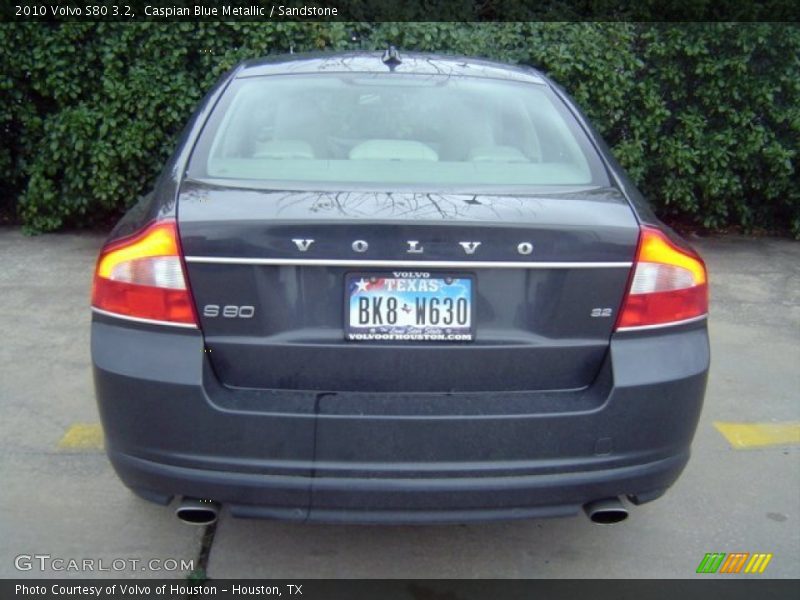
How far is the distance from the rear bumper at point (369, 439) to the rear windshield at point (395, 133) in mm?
710

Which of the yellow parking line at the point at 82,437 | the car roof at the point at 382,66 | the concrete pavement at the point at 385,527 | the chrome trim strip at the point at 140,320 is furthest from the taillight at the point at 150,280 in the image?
the yellow parking line at the point at 82,437

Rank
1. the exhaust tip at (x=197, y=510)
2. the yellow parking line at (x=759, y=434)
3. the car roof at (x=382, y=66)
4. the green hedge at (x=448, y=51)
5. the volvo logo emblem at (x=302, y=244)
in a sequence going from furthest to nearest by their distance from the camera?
the green hedge at (x=448, y=51)
the yellow parking line at (x=759, y=434)
the car roof at (x=382, y=66)
the exhaust tip at (x=197, y=510)
the volvo logo emblem at (x=302, y=244)

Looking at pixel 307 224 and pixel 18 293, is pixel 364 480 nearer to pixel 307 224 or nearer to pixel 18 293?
pixel 307 224

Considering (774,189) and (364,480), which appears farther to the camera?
(774,189)

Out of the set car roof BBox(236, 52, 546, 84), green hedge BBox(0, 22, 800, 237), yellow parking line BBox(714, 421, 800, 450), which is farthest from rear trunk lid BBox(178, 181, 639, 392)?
green hedge BBox(0, 22, 800, 237)

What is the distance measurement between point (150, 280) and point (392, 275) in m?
0.71

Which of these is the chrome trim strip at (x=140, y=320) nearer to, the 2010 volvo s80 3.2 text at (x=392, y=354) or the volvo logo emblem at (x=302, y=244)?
the 2010 volvo s80 3.2 text at (x=392, y=354)

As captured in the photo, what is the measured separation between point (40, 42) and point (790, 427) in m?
5.56

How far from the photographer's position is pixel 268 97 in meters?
3.42

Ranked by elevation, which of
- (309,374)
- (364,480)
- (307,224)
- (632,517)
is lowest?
(632,517)

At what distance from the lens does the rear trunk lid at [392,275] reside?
2521mm

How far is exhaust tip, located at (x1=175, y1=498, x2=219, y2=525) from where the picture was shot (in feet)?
8.59

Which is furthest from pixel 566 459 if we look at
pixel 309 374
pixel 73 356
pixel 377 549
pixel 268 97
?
pixel 73 356

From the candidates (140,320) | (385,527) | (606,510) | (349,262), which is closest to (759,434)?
(606,510)
